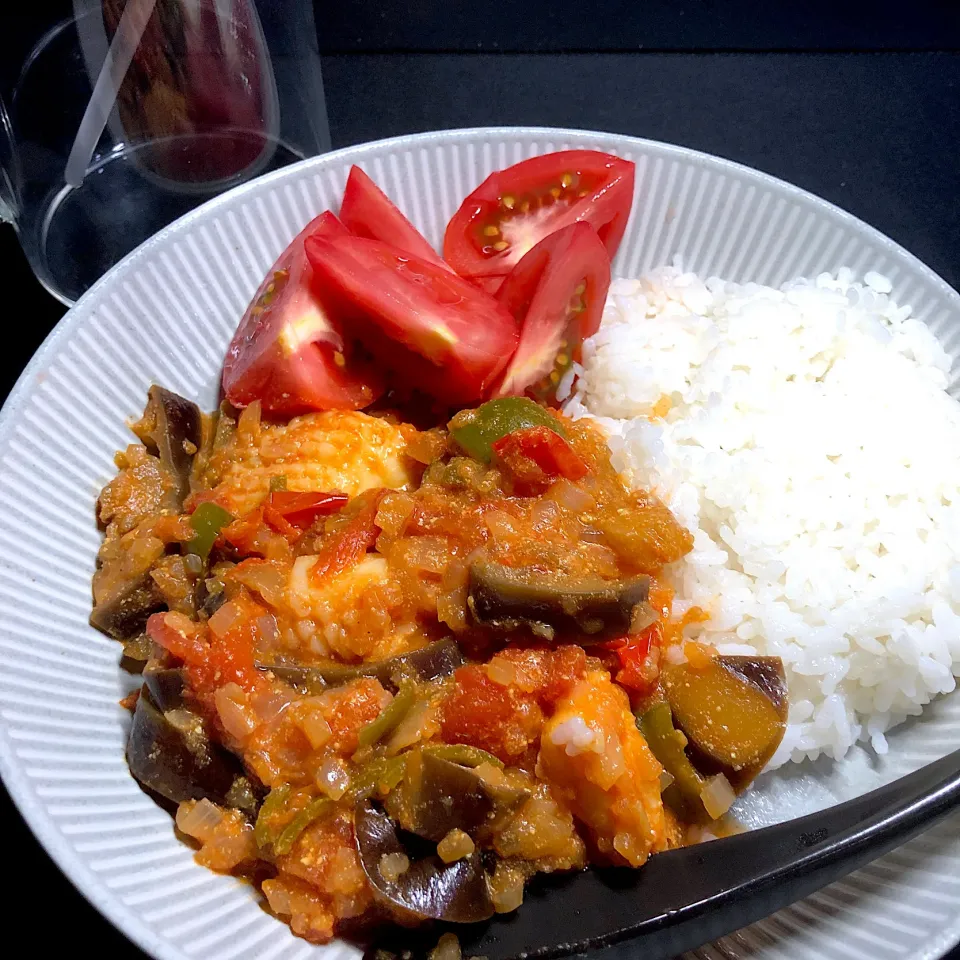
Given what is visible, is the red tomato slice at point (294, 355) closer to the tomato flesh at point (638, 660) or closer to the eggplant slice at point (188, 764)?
the eggplant slice at point (188, 764)

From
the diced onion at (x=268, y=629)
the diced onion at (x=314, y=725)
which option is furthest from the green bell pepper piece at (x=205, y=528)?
the diced onion at (x=314, y=725)

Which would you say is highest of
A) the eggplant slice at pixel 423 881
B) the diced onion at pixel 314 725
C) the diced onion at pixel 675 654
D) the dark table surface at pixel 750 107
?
the dark table surface at pixel 750 107

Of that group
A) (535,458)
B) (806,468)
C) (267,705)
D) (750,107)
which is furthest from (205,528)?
(750,107)

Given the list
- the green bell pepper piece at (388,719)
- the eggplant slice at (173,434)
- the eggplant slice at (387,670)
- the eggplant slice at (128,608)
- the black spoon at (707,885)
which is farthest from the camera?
the eggplant slice at (173,434)

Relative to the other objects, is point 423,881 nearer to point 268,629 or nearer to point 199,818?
point 199,818

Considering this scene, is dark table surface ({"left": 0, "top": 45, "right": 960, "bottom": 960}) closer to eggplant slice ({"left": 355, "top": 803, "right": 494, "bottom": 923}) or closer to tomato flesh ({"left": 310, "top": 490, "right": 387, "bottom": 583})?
tomato flesh ({"left": 310, "top": 490, "right": 387, "bottom": 583})

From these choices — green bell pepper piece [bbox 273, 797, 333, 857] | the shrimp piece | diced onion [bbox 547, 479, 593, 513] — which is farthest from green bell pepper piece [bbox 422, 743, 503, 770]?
diced onion [bbox 547, 479, 593, 513]
